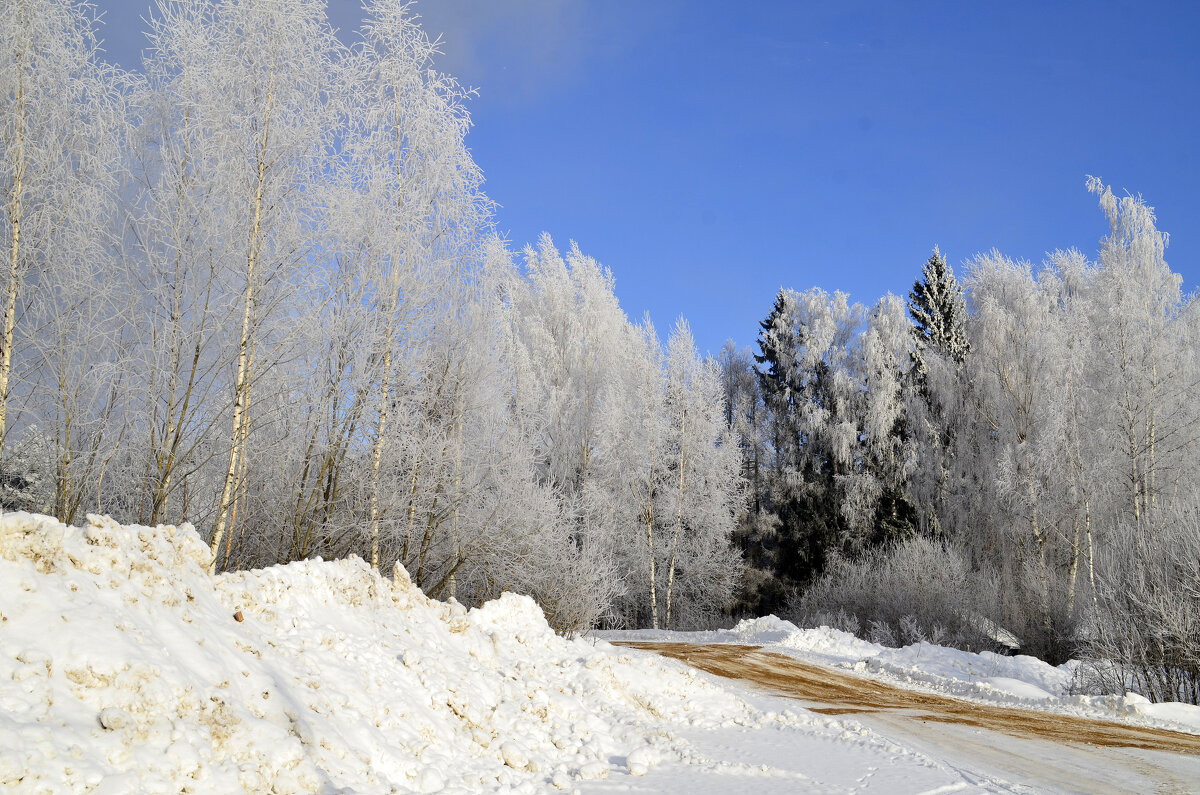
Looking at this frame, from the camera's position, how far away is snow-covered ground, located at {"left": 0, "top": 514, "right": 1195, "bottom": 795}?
13.0ft

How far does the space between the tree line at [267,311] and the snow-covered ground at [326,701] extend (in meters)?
2.39

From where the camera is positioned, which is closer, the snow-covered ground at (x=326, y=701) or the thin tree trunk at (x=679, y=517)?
the snow-covered ground at (x=326, y=701)

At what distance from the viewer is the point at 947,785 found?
639 cm

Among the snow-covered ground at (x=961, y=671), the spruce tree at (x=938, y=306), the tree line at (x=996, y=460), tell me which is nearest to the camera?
the snow-covered ground at (x=961, y=671)

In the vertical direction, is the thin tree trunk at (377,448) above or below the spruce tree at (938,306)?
below

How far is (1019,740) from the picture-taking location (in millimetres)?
8641

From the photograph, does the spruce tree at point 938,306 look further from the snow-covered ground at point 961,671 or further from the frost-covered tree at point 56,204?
the frost-covered tree at point 56,204

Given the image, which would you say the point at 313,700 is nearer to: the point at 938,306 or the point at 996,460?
the point at 996,460

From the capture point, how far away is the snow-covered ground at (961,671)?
1092 centimetres

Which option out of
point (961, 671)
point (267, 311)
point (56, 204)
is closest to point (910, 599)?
point (961, 671)

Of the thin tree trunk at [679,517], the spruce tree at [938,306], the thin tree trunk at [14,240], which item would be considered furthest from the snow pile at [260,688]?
the spruce tree at [938,306]

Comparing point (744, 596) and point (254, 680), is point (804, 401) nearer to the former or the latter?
point (744, 596)

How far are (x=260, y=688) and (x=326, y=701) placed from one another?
611 mm

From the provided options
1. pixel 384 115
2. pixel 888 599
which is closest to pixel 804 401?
pixel 888 599
